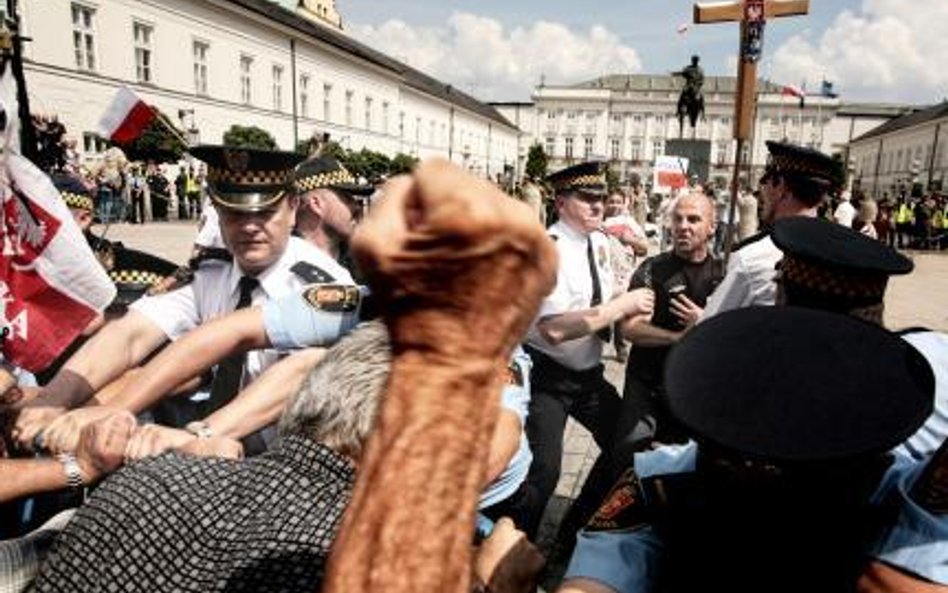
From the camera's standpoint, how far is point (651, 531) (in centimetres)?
125

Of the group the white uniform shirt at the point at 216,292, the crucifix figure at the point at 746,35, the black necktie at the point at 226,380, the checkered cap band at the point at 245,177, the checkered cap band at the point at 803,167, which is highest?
the crucifix figure at the point at 746,35

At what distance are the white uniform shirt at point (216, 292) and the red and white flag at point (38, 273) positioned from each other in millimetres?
184

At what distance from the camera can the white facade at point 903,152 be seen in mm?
65688

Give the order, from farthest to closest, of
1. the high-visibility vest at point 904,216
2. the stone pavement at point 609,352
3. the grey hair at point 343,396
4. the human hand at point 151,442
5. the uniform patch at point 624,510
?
1. the high-visibility vest at point 904,216
2. the stone pavement at point 609,352
3. the human hand at point 151,442
4. the uniform patch at point 624,510
5. the grey hair at point 343,396

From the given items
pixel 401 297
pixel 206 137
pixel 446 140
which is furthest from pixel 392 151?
pixel 401 297

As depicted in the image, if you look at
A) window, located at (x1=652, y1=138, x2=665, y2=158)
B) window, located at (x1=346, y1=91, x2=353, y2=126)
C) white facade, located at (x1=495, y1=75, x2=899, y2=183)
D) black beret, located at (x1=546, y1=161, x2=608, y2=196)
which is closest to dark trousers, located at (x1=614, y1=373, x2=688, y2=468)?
black beret, located at (x1=546, y1=161, x2=608, y2=196)

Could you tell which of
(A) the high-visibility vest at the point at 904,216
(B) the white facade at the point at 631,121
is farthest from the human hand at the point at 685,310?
(B) the white facade at the point at 631,121

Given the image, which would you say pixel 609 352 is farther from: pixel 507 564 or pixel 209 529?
pixel 209 529

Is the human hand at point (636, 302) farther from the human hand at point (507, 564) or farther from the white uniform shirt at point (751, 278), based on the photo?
the human hand at point (507, 564)

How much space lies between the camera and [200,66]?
34.6 m

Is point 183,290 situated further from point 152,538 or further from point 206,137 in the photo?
point 206,137

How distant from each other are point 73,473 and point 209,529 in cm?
64

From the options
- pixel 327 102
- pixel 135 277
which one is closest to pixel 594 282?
pixel 135 277

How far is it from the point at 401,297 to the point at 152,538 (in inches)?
29.9
